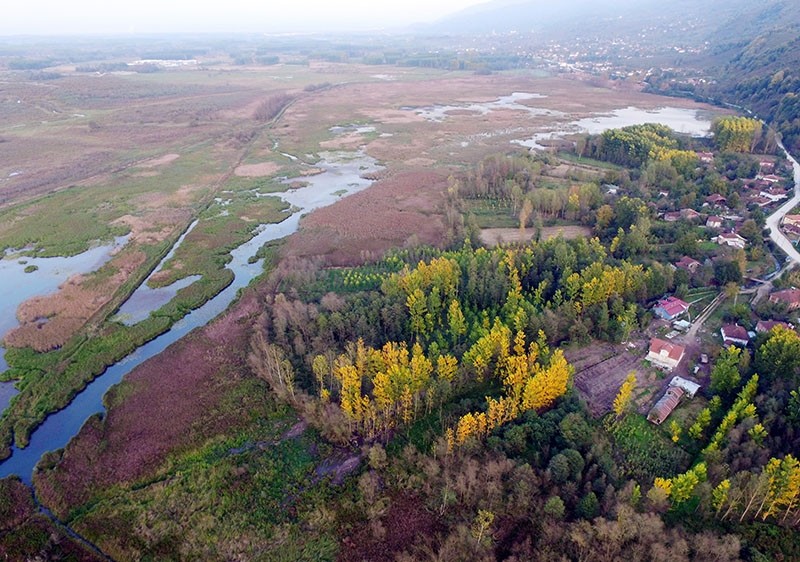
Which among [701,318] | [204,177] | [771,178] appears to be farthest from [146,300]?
[771,178]

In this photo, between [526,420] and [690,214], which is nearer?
[526,420]

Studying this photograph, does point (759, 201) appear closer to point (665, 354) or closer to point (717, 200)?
point (717, 200)

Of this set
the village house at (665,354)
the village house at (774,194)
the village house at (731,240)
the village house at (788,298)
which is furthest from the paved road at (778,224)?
the village house at (665,354)

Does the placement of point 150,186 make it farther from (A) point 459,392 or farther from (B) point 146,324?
(A) point 459,392

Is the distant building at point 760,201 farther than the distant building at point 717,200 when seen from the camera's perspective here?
No

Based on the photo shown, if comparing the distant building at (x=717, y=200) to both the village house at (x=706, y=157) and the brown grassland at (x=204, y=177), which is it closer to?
the village house at (x=706, y=157)

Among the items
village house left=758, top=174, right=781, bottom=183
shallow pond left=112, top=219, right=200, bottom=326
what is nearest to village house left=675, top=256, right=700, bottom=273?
village house left=758, top=174, right=781, bottom=183

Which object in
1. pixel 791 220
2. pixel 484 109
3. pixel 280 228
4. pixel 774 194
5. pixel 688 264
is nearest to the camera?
pixel 688 264
